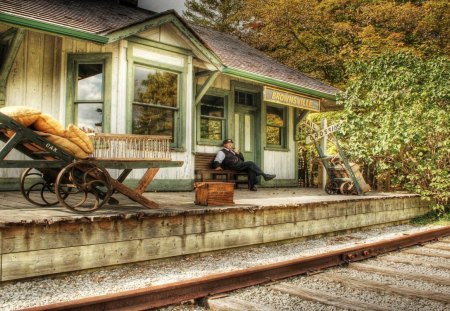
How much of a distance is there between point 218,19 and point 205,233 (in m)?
28.7

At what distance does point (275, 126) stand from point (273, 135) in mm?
267

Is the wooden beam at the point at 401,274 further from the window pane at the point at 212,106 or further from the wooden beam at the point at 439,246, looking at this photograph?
the window pane at the point at 212,106

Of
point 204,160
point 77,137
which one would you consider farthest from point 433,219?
point 77,137

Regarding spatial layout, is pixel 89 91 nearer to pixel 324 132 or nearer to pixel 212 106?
pixel 212 106

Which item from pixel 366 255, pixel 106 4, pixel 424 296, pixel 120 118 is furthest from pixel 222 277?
pixel 106 4

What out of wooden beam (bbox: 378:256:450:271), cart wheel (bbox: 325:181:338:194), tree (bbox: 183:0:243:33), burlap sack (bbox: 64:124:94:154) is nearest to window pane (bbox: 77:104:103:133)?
burlap sack (bbox: 64:124:94:154)

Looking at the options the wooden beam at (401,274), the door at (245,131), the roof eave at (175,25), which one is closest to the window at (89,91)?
the roof eave at (175,25)

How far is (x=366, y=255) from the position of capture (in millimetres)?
5363

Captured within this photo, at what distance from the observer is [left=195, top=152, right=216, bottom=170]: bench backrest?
10544 millimetres

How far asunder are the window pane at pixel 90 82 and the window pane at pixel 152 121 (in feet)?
2.41

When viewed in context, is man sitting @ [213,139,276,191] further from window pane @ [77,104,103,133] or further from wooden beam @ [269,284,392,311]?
wooden beam @ [269,284,392,311]

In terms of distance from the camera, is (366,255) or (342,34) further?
(342,34)

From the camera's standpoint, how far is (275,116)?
42.3 ft

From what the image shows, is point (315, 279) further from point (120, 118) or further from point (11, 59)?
point (11, 59)
